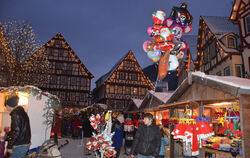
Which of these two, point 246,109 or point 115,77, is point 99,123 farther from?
point 115,77

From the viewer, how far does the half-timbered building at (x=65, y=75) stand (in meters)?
32.0

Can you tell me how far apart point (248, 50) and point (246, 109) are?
12.1 meters

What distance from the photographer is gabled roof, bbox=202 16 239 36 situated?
19.3 meters

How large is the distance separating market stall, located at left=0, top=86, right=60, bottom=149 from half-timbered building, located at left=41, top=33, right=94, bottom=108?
72.2ft

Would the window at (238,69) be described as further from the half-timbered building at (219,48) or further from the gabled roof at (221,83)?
the gabled roof at (221,83)

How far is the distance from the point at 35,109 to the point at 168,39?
243 inches

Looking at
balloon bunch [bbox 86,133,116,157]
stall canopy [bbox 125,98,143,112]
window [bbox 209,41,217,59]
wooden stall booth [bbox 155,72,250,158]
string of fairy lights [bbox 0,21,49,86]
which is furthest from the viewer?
stall canopy [bbox 125,98,143,112]

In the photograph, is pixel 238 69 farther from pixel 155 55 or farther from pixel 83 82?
pixel 83 82

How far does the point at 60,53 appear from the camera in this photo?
3247 centimetres

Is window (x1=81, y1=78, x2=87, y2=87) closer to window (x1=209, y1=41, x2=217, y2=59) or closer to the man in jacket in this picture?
window (x1=209, y1=41, x2=217, y2=59)

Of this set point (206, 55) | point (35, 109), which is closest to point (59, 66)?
point (206, 55)

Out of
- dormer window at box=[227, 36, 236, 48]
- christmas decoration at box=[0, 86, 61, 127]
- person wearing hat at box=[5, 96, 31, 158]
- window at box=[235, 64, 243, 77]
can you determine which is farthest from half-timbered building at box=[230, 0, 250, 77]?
person wearing hat at box=[5, 96, 31, 158]

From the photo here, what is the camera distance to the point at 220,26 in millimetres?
20312

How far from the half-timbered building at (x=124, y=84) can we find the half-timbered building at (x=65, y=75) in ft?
11.9
